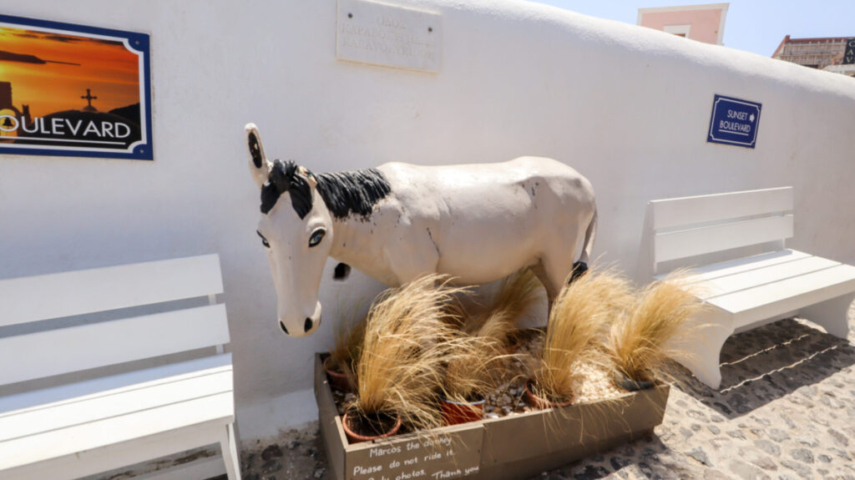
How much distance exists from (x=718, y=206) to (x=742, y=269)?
1.68ft

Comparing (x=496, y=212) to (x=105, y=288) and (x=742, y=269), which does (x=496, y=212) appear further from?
(x=742, y=269)

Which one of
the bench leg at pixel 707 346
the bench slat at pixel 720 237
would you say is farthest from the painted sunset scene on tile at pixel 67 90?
the bench slat at pixel 720 237

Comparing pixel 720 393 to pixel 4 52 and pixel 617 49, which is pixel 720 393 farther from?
pixel 4 52

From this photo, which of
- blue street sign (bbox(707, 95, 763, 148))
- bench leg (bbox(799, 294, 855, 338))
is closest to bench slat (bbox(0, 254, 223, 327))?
blue street sign (bbox(707, 95, 763, 148))

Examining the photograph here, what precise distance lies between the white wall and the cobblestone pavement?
0.97 feet

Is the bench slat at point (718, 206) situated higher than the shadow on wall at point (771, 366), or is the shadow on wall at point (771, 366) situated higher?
the bench slat at point (718, 206)

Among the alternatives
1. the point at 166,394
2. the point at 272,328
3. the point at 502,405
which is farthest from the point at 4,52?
the point at 502,405

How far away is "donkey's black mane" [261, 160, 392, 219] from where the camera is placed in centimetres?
146

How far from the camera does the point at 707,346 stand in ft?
8.95

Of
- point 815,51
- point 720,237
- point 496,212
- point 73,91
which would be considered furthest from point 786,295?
point 815,51

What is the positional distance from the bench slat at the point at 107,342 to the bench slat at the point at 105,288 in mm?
74

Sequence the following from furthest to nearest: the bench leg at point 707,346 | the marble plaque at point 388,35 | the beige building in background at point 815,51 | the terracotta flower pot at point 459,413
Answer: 1. the beige building in background at point 815,51
2. the bench leg at point 707,346
3. the marble plaque at point 388,35
4. the terracotta flower pot at point 459,413

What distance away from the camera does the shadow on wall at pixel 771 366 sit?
266cm

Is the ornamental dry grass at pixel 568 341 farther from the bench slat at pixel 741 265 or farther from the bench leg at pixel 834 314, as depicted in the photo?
the bench leg at pixel 834 314
